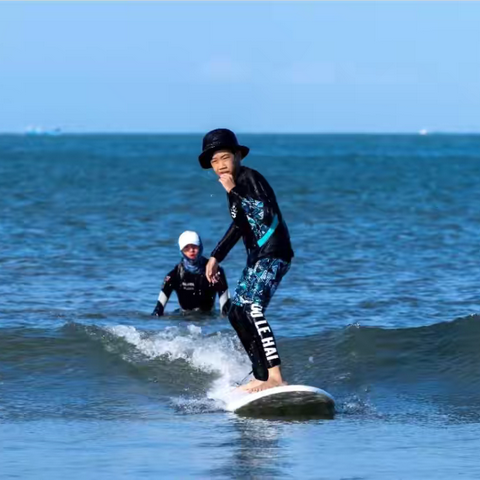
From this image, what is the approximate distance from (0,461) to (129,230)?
18861mm

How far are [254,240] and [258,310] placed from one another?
495 millimetres

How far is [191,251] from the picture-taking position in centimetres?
1495

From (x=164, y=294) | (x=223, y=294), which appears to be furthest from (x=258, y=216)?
(x=164, y=294)

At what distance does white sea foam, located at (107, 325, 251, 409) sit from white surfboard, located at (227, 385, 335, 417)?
A: 1.07m

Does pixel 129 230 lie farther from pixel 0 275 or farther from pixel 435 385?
pixel 435 385

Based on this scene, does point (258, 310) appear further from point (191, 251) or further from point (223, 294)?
point (191, 251)

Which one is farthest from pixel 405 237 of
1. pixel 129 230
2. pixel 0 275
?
pixel 0 275

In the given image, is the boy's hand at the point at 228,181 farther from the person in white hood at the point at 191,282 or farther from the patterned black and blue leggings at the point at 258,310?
the person in white hood at the point at 191,282

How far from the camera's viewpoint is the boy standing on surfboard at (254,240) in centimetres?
878

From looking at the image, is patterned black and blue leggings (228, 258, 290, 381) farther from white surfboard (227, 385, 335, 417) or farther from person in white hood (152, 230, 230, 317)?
person in white hood (152, 230, 230, 317)

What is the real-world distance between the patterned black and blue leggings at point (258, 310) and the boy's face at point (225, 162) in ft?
2.19

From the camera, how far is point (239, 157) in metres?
8.88

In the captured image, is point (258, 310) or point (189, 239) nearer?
point (258, 310)

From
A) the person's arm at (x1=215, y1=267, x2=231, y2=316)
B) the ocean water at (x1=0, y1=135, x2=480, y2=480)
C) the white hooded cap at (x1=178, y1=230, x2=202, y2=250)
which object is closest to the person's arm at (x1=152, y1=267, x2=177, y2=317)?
the ocean water at (x1=0, y1=135, x2=480, y2=480)
